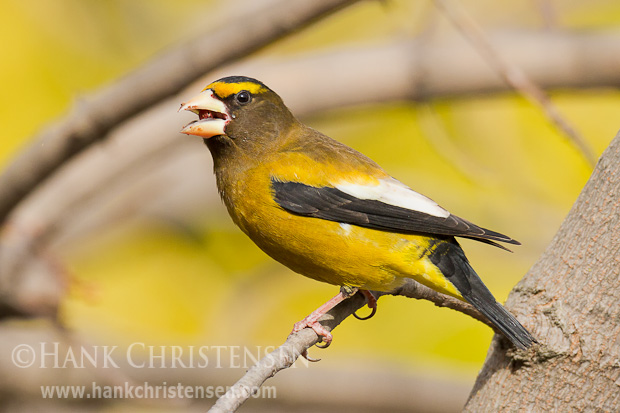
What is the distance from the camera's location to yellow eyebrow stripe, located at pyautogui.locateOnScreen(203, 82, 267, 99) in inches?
134

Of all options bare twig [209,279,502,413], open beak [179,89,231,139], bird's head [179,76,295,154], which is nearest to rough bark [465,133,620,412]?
bare twig [209,279,502,413]

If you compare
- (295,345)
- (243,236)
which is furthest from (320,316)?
(243,236)

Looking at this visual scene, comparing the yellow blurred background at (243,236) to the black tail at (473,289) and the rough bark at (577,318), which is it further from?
the rough bark at (577,318)

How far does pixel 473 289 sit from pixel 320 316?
0.69 metres

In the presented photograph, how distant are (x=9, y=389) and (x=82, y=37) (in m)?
4.24

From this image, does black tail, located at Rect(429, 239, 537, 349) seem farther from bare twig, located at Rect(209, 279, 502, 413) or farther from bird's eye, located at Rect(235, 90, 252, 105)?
bird's eye, located at Rect(235, 90, 252, 105)

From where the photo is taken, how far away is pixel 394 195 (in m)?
3.21

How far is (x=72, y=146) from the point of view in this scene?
12.6 ft

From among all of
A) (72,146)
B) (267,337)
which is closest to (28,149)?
(72,146)

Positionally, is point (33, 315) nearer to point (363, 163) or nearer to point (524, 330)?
point (363, 163)

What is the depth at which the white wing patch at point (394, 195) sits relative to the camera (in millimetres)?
3129

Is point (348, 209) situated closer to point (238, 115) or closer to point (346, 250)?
point (346, 250)

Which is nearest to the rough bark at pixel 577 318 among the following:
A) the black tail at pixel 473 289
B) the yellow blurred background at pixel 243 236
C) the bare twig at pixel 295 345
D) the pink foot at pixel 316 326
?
the black tail at pixel 473 289

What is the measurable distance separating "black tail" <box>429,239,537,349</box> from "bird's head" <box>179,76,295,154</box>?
968 mm
